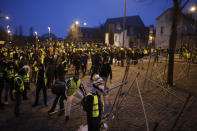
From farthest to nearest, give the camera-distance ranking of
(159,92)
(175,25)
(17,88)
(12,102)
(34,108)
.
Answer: (175,25) < (159,92) < (12,102) < (34,108) < (17,88)

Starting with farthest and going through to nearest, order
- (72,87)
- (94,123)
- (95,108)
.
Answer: (72,87) → (94,123) → (95,108)

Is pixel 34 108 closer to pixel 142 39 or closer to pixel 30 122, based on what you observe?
pixel 30 122

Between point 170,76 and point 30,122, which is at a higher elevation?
point 170,76

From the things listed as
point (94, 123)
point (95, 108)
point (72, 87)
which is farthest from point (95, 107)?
point (72, 87)

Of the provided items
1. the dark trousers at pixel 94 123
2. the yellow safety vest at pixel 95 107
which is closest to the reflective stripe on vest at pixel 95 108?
the yellow safety vest at pixel 95 107

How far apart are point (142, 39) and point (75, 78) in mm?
55138

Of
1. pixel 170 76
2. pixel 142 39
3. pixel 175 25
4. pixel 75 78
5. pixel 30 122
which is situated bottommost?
pixel 30 122

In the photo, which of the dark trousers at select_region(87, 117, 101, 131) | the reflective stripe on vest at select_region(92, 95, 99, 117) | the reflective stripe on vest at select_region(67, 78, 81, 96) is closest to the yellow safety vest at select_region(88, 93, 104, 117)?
the reflective stripe on vest at select_region(92, 95, 99, 117)

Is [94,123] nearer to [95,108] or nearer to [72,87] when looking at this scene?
[95,108]

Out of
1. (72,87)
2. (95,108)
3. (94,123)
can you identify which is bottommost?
(94,123)

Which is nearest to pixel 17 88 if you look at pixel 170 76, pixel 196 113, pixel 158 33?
pixel 196 113

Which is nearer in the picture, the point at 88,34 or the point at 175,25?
the point at 175,25

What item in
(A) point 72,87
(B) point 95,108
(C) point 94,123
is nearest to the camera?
(B) point 95,108

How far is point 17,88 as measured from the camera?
550cm
